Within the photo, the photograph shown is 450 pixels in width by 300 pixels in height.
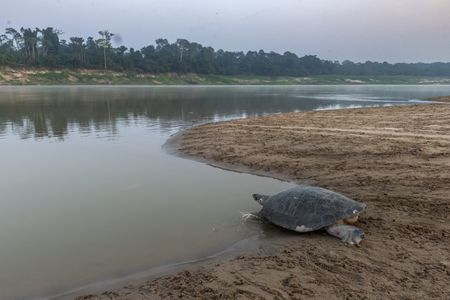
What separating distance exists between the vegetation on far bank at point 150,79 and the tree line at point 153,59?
8.64 feet

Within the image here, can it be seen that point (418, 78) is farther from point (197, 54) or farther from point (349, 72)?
point (197, 54)

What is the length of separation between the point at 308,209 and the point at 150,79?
107m

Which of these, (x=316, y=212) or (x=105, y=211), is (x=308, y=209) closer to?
(x=316, y=212)

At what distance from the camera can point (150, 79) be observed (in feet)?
359

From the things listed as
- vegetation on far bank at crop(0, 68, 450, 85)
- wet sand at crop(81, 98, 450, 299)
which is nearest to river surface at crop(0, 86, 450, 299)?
wet sand at crop(81, 98, 450, 299)

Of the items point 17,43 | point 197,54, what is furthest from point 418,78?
point 17,43

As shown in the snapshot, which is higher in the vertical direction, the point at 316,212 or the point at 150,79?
the point at 150,79

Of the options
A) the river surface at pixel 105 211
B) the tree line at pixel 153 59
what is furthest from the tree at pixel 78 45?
the river surface at pixel 105 211

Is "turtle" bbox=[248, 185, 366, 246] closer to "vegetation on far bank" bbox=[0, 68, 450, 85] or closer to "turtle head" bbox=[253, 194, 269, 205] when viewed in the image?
"turtle head" bbox=[253, 194, 269, 205]

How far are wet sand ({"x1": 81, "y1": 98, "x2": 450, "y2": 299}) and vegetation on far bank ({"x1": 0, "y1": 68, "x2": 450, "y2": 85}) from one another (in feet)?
294

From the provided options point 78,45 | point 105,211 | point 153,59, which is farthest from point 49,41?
point 105,211

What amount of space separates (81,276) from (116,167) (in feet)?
21.1

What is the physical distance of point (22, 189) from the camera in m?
9.36

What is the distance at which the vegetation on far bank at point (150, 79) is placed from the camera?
92.3 metres
